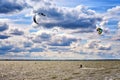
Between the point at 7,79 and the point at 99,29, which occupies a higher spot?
the point at 99,29

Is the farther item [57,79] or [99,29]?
[57,79]

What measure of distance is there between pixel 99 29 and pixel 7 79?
46.7 meters

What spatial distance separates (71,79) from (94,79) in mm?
7061

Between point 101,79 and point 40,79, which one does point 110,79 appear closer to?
point 101,79

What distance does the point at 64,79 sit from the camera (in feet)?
311

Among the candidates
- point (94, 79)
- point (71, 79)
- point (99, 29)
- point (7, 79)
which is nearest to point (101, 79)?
point (94, 79)

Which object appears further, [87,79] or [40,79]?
[40,79]

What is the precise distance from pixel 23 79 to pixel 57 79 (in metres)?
9.79

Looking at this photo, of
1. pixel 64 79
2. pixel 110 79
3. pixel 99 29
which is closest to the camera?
pixel 99 29

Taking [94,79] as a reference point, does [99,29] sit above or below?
above

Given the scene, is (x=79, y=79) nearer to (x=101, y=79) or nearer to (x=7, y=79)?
(x=101, y=79)

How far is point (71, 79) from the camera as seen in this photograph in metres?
93.9

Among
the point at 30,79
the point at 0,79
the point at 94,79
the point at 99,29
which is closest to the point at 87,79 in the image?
the point at 94,79

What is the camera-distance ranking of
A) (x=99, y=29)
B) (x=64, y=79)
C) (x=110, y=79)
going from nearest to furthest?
(x=99, y=29), (x=110, y=79), (x=64, y=79)
